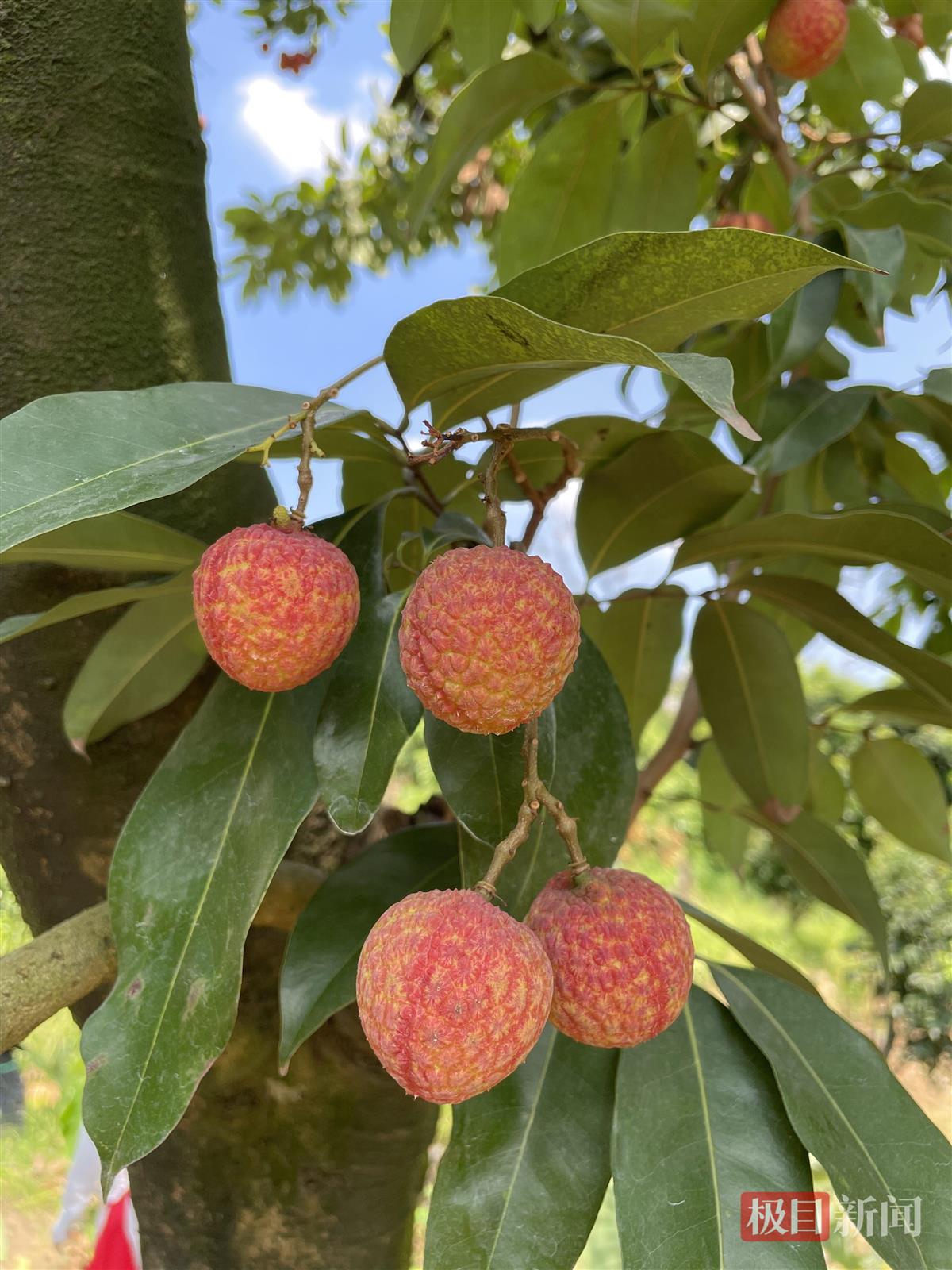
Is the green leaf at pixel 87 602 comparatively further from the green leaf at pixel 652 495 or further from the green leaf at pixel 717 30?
the green leaf at pixel 717 30

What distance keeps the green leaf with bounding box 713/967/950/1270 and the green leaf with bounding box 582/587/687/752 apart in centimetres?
39

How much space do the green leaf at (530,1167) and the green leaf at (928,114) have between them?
3.17 ft

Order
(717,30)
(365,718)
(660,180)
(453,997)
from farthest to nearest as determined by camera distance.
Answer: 1. (660,180)
2. (717,30)
3. (365,718)
4. (453,997)

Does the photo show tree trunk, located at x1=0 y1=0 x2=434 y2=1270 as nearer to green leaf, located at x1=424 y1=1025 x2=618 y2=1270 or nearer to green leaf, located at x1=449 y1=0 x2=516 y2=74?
green leaf, located at x1=424 y1=1025 x2=618 y2=1270

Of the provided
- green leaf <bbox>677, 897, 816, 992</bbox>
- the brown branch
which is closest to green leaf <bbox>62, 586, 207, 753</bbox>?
the brown branch

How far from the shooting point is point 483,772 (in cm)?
60

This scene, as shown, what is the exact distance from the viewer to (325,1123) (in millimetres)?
859

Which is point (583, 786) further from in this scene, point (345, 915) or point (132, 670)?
point (132, 670)

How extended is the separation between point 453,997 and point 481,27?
37.7 inches

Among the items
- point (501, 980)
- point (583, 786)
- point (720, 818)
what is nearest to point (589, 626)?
point (583, 786)

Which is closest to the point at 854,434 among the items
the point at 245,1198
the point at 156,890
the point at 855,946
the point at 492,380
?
the point at 492,380

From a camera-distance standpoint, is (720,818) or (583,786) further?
(720,818)

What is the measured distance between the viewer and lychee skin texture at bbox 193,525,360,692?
0.52 meters

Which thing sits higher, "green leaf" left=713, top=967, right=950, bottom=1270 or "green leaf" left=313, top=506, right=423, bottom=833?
"green leaf" left=313, top=506, right=423, bottom=833
